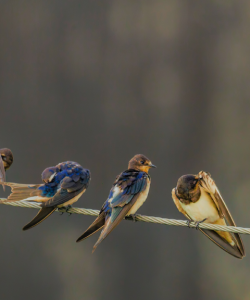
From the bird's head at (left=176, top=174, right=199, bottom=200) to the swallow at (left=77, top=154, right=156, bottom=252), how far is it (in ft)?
0.67

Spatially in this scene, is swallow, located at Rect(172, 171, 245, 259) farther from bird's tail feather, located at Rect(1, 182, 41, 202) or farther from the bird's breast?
bird's tail feather, located at Rect(1, 182, 41, 202)

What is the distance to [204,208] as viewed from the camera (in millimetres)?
2812

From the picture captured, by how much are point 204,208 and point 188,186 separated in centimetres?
18

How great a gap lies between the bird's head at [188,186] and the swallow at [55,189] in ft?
1.89

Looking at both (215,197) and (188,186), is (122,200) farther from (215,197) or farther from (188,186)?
(215,197)

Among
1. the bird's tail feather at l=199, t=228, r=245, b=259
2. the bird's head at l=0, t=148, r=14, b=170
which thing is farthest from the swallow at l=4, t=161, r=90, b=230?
the bird's head at l=0, t=148, r=14, b=170

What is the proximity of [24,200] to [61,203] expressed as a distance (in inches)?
9.5

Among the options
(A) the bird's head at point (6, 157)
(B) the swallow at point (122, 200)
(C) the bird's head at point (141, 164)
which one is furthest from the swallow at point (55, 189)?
(A) the bird's head at point (6, 157)

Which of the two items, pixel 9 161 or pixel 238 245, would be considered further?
pixel 9 161

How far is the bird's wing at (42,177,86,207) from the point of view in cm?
246

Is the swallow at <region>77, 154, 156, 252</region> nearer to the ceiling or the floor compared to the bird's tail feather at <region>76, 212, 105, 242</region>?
nearer to the ceiling

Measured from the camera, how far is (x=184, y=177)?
2779 mm

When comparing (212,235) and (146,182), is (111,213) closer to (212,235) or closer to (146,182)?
(146,182)

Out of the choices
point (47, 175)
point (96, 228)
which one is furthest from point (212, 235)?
point (47, 175)
